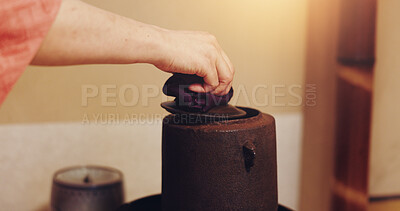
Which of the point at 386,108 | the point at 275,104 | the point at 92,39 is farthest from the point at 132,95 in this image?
the point at 386,108

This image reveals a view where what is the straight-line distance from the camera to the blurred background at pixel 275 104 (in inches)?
53.3

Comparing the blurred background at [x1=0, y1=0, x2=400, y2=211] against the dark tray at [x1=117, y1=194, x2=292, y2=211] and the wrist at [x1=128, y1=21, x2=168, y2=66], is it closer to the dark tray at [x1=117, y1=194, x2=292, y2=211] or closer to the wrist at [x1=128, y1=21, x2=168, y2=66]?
the dark tray at [x1=117, y1=194, x2=292, y2=211]

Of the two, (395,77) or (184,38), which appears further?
(395,77)

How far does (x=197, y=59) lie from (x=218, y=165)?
0.24 meters

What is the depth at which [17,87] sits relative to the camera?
133 cm

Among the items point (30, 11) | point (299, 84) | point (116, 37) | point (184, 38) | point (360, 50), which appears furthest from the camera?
point (299, 84)

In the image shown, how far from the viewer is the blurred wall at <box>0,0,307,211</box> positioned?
4.44 ft

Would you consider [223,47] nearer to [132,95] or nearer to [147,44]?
[132,95]

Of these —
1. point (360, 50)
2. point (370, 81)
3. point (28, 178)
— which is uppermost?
point (360, 50)

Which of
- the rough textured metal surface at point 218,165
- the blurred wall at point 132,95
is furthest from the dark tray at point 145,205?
the blurred wall at point 132,95

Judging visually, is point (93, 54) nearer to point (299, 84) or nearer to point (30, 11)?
Result: point (30, 11)

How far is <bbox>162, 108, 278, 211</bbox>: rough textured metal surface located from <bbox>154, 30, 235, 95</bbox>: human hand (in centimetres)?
10

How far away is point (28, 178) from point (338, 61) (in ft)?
3.98

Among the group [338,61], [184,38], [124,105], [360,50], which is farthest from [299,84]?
[184,38]
